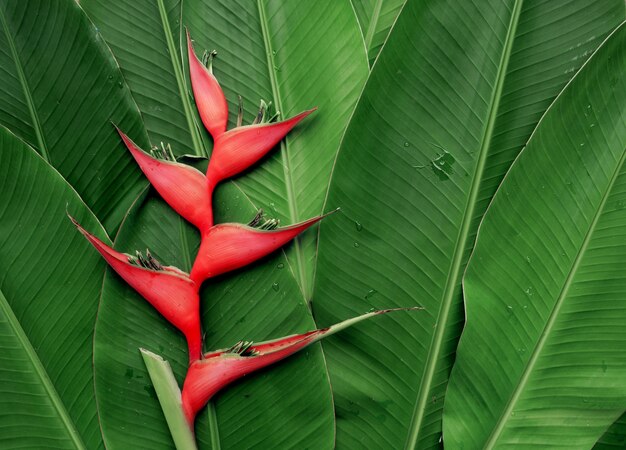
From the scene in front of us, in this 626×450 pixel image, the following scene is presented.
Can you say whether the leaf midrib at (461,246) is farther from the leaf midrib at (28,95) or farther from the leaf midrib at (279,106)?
the leaf midrib at (28,95)

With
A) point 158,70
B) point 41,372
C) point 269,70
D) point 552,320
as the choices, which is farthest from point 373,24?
point 41,372

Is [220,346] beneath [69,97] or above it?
beneath

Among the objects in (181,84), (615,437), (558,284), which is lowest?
(615,437)

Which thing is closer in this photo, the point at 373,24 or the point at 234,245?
the point at 234,245

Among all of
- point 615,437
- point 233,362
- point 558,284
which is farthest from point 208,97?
point 615,437

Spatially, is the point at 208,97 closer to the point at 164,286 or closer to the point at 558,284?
the point at 164,286

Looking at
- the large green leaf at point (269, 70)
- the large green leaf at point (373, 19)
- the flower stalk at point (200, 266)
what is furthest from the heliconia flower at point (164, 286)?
the large green leaf at point (373, 19)

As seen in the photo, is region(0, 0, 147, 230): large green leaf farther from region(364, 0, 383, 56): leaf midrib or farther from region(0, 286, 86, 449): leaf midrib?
region(364, 0, 383, 56): leaf midrib
